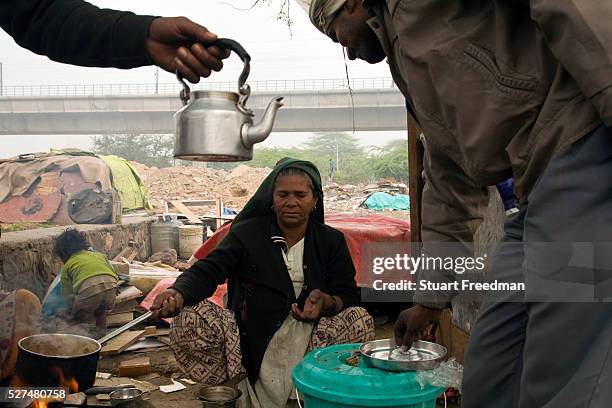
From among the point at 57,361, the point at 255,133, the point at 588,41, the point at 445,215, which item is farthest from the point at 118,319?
the point at 588,41

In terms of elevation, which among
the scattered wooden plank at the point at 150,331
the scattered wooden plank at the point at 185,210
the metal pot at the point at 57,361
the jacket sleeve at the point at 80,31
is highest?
the jacket sleeve at the point at 80,31

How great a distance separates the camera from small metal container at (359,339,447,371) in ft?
7.06

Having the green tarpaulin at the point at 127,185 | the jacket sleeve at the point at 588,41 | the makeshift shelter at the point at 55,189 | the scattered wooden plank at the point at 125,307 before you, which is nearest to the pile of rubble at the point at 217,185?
the green tarpaulin at the point at 127,185

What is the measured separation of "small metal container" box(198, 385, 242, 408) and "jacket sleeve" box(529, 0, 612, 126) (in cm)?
245

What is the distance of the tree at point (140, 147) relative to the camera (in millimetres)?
11953

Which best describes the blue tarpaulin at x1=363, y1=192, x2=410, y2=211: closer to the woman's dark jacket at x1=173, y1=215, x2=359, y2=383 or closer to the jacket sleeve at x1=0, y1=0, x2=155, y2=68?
the woman's dark jacket at x1=173, y1=215, x2=359, y2=383

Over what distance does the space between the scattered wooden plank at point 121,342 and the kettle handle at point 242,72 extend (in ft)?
8.47

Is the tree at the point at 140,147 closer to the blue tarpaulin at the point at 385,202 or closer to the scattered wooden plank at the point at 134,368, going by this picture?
the blue tarpaulin at the point at 385,202

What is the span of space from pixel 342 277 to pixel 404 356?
47.9 inches

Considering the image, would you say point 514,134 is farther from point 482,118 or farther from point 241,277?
point 241,277

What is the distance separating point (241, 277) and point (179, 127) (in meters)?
1.36

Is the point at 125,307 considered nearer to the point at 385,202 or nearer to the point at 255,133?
the point at 255,133

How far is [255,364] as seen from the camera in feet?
10.5

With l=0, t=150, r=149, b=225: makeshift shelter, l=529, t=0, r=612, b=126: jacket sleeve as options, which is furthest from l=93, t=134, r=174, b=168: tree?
l=529, t=0, r=612, b=126: jacket sleeve
